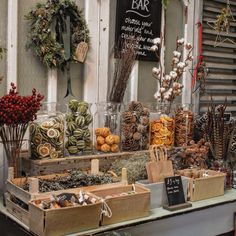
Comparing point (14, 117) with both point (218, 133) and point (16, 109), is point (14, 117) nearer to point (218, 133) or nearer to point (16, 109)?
point (16, 109)

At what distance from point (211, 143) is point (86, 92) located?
0.98 metres

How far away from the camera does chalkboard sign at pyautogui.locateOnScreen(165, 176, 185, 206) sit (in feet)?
8.23

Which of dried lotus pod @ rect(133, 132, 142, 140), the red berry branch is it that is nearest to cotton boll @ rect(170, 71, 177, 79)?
dried lotus pod @ rect(133, 132, 142, 140)

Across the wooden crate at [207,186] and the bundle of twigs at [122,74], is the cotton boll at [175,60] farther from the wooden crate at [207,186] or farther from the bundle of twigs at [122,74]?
the wooden crate at [207,186]

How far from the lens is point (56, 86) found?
9.45 feet

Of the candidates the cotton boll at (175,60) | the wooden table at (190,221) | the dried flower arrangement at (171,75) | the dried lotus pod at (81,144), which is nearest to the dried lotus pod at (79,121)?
the dried lotus pod at (81,144)

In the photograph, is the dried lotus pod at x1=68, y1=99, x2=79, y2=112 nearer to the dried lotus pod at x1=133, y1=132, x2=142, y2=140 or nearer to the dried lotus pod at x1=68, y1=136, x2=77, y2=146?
the dried lotus pod at x1=68, y1=136, x2=77, y2=146

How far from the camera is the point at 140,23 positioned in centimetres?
326

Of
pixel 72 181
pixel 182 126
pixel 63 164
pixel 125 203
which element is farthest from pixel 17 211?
pixel 182 126

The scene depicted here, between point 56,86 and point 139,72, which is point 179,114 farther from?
point 56,86

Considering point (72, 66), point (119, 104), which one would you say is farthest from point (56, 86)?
point (119, 104)

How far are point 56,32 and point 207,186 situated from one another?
1385 mm

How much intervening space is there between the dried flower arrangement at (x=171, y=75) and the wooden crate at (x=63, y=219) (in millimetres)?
1357

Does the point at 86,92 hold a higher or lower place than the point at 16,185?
higher
